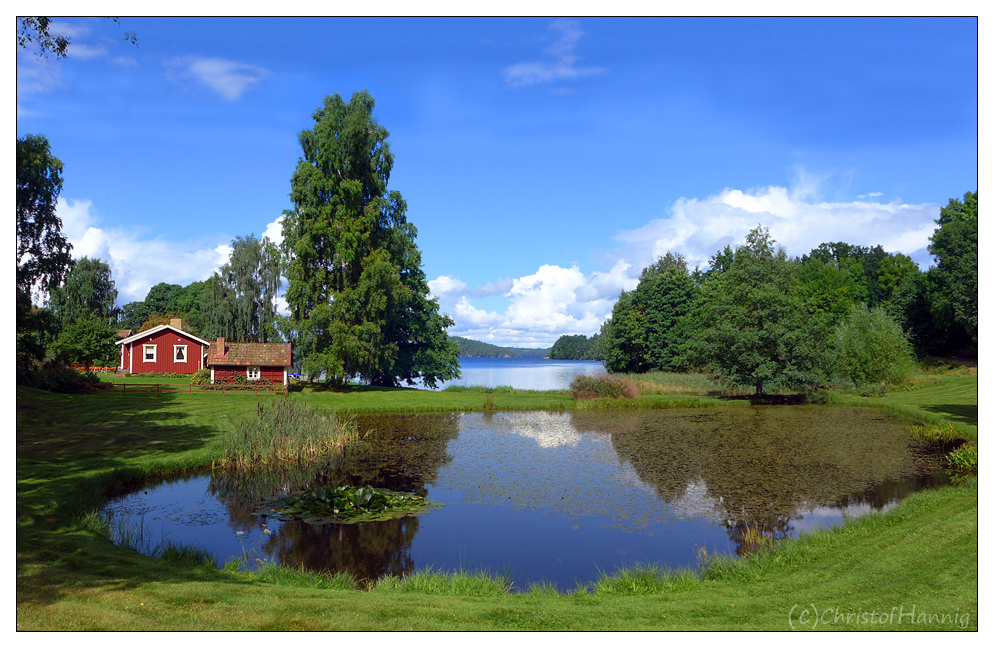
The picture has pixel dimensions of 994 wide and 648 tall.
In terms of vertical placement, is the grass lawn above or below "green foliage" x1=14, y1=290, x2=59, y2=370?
below

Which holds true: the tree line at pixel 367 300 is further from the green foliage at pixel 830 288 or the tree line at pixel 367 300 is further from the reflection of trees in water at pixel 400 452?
the green foliage at pixel 830 288

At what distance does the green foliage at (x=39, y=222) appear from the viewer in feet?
76.5

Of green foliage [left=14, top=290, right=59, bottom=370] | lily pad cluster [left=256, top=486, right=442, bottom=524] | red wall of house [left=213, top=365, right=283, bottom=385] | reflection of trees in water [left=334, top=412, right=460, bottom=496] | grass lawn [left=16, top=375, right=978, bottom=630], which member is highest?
green foliage [left=14, top=290, right=59, bottom=370]

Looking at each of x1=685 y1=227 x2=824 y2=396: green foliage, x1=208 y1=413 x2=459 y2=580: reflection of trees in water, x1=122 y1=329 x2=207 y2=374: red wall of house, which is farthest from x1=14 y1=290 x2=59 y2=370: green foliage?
x1=685 y1=227 x2=824 y2=396: green foliage

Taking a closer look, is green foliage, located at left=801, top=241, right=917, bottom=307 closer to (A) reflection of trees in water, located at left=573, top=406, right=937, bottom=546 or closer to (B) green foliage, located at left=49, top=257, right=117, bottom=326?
(A) reflection of trees in water, located at left=573, top=406, right=937, bottom=546

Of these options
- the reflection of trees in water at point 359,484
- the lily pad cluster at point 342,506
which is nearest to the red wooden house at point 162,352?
the reflection of trees in water at point 359,484

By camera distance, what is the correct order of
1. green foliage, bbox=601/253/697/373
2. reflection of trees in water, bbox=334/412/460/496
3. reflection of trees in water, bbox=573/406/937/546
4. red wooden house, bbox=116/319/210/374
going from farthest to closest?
green foliage, bbox=601/253/697/373
red wooden house, bbox=116/319/210/374
reflection of trees in water, bbox=334/412/460/496
reflection of trees in water, bbox=573/406/937/546

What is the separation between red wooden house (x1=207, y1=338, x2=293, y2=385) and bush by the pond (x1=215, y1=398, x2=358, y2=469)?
1925 cm

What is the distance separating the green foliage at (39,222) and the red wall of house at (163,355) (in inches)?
1101

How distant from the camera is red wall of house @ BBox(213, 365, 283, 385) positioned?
131 ft

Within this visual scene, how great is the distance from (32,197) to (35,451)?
1280 centimetres

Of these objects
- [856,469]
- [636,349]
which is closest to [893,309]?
[636,349]

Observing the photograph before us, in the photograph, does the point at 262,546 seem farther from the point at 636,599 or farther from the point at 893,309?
the point at 893,309

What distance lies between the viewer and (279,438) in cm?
1956
